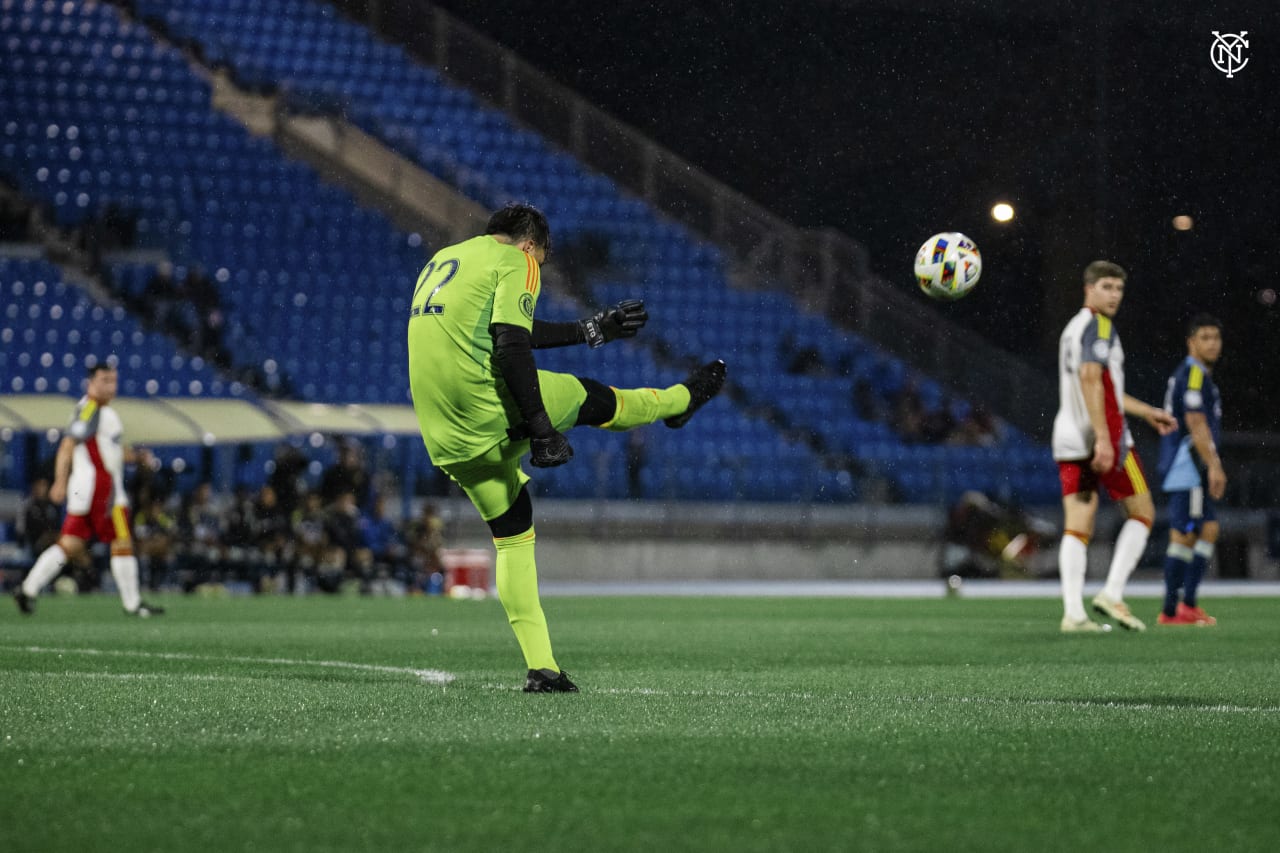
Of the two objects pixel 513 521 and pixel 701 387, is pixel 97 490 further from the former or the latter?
A: pixel 513 521

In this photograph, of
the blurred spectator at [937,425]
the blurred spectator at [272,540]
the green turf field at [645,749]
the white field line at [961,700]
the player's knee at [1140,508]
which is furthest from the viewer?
the blurred spectator at [937,425]

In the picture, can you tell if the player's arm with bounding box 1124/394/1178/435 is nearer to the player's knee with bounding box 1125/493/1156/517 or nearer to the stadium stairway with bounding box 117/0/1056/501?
the player's knee with bounding box 1125/493/1156/517

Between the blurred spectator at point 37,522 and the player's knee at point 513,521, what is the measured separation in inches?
522

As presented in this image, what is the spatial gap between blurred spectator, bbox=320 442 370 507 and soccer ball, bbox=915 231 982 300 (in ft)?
36.6

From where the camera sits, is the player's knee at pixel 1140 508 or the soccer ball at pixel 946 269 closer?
the soccer ball at pixel 946 269

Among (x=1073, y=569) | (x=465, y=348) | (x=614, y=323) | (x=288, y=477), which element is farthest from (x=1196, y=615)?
(x=288, y=477)

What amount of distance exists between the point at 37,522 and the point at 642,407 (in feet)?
44.8

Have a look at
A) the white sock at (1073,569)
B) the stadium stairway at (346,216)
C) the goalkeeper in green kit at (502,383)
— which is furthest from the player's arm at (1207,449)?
the stadium stairway at (346,216)

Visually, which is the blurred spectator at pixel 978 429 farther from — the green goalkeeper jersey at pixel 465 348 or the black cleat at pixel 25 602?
the green goalkeeper jersey at pixel 465 348

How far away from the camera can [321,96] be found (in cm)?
2706

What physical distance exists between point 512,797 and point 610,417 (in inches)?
109

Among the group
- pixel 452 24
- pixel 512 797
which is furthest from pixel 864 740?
pixel 452 24

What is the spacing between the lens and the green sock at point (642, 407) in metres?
6.26
